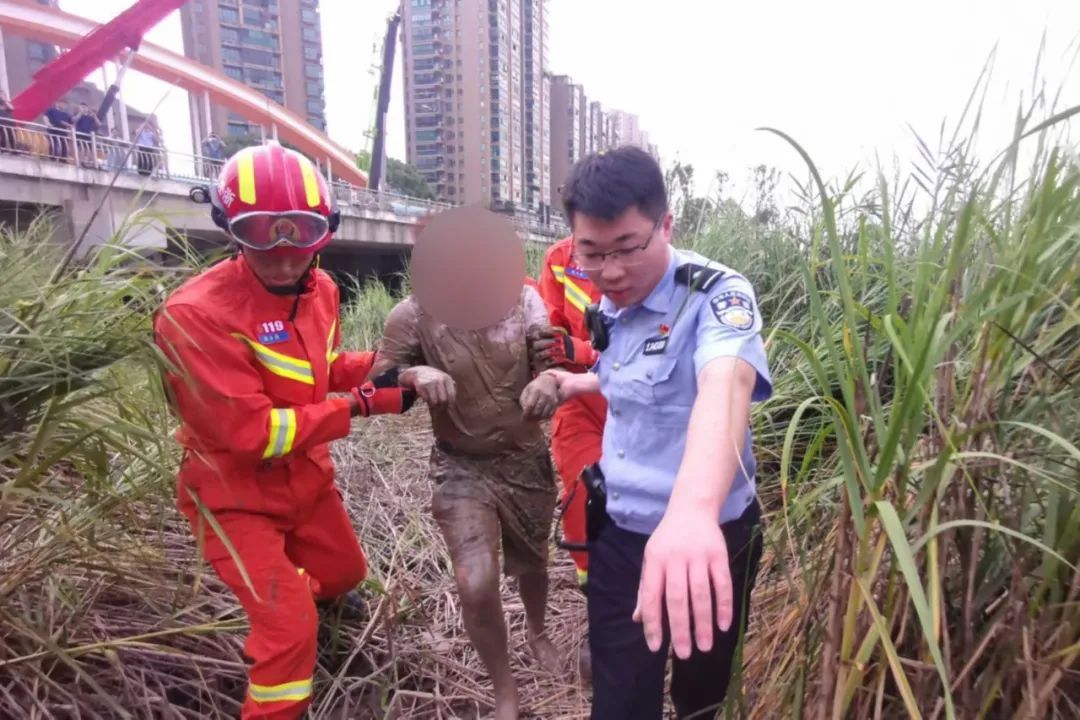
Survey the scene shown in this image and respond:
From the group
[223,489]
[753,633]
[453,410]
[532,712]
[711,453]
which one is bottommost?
[532,712]

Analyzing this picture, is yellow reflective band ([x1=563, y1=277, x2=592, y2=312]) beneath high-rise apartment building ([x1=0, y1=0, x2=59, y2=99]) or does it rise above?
beneath

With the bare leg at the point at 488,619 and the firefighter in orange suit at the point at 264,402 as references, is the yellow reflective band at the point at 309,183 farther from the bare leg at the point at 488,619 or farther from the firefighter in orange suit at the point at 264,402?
the bare leg at the point at 488,619

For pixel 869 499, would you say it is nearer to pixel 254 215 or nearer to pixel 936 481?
pixel 936 481

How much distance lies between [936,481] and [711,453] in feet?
1.09

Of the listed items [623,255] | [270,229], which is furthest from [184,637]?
[623,255]

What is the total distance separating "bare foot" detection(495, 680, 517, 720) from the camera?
220 cm

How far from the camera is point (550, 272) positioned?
301cm

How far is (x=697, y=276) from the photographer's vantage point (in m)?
1.49

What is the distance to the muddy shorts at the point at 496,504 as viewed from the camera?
2.21 metres

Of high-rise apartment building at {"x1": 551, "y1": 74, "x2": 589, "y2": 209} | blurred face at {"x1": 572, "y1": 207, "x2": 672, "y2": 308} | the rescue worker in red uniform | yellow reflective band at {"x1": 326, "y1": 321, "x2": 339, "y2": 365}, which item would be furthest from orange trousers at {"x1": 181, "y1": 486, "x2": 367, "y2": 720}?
high-rise apartment building at {"x1": 551, "y1": 74, "x2": 589, "y2": 209}

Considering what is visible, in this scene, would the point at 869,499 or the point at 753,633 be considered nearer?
the point at 869,499

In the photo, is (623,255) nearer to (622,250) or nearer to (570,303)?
(622,250)

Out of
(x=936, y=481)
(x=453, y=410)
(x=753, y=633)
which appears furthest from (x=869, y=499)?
(x=453, y=410)

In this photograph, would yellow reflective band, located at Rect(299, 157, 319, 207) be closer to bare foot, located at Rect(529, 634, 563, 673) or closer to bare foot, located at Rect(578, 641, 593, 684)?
bare foot, located at Rect(529, 634, 563, 673)
